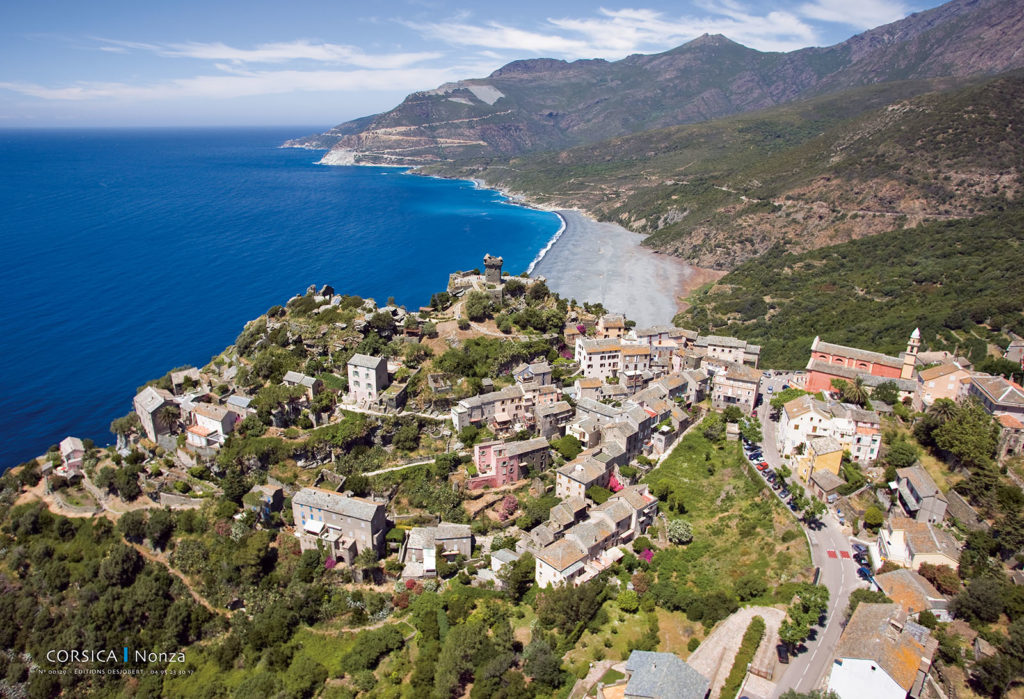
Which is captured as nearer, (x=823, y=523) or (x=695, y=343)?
(x=823, y=523)

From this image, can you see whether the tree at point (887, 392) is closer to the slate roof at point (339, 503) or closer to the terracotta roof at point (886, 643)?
the terracotta roof at point (886, 643)

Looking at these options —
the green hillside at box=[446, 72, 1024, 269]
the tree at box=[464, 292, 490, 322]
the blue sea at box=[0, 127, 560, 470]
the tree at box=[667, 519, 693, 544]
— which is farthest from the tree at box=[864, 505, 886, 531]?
the green hillside at box=[446, 72, 1024, 269]

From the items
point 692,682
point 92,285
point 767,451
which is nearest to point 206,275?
point 92,285

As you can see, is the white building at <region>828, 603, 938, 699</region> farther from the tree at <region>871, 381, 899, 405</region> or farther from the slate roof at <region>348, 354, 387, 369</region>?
the slate roof at <region>348, 354, 387, 369</region>

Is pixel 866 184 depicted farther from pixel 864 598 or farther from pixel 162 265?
pixel 162 265

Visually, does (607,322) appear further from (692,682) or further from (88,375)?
(88,375)

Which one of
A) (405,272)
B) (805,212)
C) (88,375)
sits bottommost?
(88,375)

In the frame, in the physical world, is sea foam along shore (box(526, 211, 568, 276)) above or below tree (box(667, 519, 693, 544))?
above
